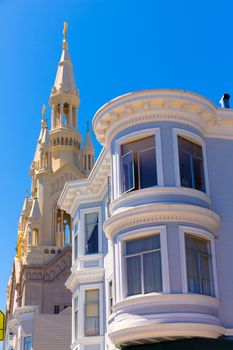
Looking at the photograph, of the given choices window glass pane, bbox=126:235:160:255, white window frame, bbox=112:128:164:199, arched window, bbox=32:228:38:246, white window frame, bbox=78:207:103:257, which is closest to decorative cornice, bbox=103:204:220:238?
window glass pane, bbox=126:235:160:255

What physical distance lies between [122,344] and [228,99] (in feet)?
38.4

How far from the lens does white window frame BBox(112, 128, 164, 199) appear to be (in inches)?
837

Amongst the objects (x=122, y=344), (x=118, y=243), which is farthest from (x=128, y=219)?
(x=122, y=344)

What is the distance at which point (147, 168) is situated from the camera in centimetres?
2177

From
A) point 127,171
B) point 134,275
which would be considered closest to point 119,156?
point 127,171

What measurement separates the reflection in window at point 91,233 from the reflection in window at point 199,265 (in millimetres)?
7991

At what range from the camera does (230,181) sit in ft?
75.7

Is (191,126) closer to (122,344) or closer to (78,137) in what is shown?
(122,344)

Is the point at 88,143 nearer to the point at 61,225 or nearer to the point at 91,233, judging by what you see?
the point at 61,225

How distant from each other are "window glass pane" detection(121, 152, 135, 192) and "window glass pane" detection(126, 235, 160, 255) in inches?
80.7

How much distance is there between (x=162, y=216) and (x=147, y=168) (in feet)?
7.07

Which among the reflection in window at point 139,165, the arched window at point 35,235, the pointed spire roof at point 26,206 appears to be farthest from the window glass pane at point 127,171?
the pointed spire roof at point 26,206

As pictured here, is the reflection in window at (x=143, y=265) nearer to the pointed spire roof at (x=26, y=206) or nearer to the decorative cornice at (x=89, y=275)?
the decorative cornice at (x=89, y=275)

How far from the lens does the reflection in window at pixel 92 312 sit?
2636 cm
